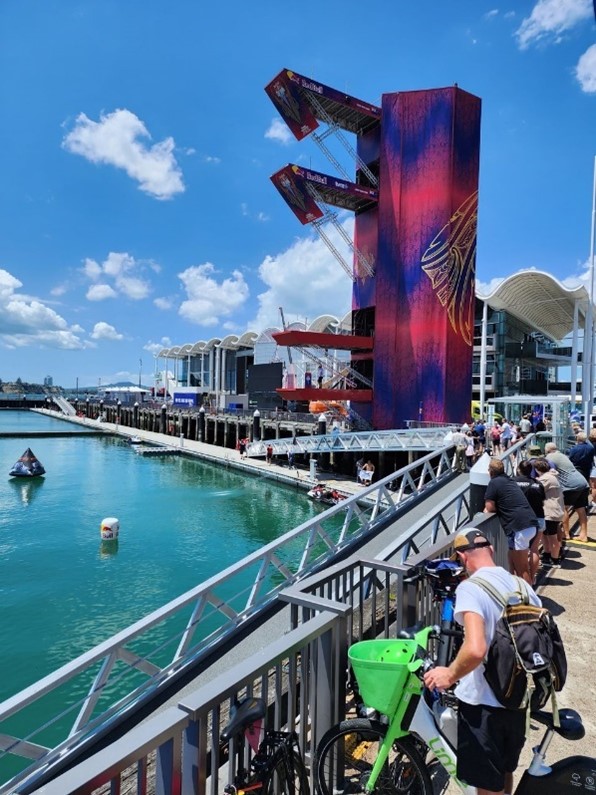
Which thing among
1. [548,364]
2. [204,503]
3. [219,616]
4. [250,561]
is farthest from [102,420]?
[250,561]

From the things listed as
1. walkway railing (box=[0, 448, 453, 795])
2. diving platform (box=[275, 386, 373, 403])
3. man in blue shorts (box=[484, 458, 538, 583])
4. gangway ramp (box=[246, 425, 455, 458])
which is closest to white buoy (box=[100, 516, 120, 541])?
walkway railing (box=[0, 448, 453, 795])

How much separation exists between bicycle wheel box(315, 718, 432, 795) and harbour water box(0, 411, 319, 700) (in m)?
10.6

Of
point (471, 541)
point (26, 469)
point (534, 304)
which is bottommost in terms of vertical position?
point (26, 469)

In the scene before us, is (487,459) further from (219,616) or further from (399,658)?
(219,616)

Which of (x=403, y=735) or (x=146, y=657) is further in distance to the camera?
(x=146, y=657)

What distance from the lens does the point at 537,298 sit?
5453cm

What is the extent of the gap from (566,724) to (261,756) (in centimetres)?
149

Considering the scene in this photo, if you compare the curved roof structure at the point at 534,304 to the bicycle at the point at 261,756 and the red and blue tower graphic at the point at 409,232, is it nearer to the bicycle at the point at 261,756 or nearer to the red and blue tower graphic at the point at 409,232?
the red and blue tower graphic at the point at 409,232

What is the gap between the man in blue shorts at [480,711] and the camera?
7.90 ft

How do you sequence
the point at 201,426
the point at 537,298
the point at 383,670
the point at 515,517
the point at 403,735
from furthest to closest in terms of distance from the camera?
the point at 201,426, the point at 537,298, the point at 515,517, the point at 403,735, the point at 383,670

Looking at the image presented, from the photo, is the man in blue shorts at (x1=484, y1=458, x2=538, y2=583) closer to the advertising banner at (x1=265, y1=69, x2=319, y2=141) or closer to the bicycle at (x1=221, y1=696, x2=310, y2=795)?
the bicycle at (x1=221, y1=696, x2=310, y2=795)

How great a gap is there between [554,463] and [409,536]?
14.4 ft

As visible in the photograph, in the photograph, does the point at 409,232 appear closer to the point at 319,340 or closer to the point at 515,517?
the point at 319,340

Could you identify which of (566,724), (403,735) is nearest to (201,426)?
(403,735)
